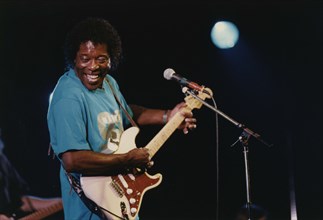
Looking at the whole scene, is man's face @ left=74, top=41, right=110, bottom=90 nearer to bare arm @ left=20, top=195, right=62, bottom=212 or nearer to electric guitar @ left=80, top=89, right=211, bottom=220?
electric guitar @ left=80, top=89, right=211, bottom=220

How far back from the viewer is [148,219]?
A: 4.63 metres

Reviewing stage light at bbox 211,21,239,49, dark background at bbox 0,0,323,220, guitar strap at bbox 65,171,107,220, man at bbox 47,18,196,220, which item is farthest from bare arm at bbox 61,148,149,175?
stage light at bbox 211,21,239,49

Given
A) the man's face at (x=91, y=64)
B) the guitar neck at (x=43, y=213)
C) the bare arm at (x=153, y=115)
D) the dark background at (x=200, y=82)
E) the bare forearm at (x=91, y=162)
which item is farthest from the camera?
the dark background at (x=200, y=82)

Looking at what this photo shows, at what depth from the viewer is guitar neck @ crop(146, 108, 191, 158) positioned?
8.79 feet

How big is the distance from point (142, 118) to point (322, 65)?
2.49 metres

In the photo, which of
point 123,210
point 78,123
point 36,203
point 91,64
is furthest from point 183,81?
point 36,203

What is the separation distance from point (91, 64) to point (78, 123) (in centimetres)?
39

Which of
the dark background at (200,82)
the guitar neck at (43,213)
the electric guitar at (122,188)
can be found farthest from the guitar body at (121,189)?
the dark background at (200,82)

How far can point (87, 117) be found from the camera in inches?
97.4

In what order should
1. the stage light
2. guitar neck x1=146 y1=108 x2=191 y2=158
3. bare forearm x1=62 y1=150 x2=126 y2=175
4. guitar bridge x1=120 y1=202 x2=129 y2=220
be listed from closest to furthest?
bare forearm x1=62 y1=150 x2=126 y2=175, guitar bridge x1=120 y1=202 x2=129 y2=220, guitar neck x1=146 y1=108 x2=191 y2=158, the stage light

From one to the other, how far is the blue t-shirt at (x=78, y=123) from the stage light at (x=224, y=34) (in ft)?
6.84

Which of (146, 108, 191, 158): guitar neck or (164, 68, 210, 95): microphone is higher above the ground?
(164, 68, 210, 95): microphone

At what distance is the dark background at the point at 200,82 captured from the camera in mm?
4254

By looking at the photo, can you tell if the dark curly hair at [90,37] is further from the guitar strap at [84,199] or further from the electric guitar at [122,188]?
the guitar strap at [84,199]
